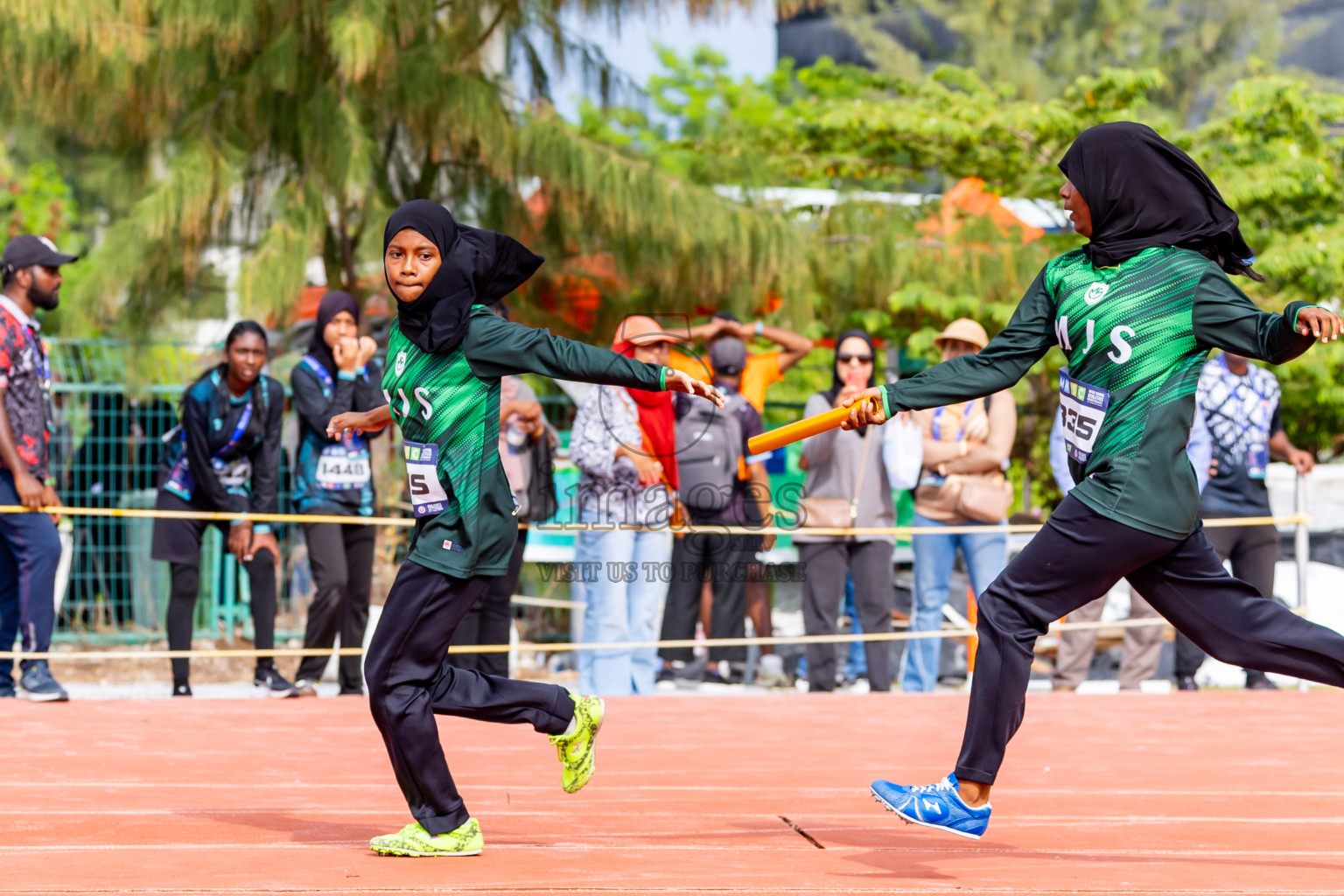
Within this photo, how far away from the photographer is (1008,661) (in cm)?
379

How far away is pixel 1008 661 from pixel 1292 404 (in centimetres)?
1191

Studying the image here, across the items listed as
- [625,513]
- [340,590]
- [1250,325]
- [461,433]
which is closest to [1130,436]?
[1250,325]

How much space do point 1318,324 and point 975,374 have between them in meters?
0.85

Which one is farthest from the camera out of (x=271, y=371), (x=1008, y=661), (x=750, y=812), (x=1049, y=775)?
(x=271, y=371)

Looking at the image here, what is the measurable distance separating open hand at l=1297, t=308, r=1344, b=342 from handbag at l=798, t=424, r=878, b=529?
472cm

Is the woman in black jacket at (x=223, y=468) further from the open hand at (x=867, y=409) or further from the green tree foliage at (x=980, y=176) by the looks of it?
the open hand at (x=867, y=409)

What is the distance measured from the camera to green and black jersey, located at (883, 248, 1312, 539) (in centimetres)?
371

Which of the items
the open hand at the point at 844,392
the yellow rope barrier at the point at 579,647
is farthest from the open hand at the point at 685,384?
the open hand at the point at 844,392

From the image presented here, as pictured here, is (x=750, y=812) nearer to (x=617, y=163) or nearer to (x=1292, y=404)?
(x=617, y=163)

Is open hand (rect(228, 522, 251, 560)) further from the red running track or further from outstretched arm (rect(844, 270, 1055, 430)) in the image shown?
outstretched arm (rect(844, 270, 1055, 430))

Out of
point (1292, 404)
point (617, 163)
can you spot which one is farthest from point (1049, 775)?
point (1292, 404)

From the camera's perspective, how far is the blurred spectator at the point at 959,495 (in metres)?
8.14

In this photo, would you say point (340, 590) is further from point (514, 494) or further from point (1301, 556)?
point (1301, 556)

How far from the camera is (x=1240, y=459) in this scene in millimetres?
8320
